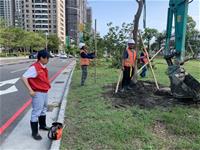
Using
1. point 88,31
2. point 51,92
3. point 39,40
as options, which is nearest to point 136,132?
point 51,92

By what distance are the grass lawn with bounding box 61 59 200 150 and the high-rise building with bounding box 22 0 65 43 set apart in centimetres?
12355

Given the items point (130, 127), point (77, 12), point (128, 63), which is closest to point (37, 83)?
point (130, 127)

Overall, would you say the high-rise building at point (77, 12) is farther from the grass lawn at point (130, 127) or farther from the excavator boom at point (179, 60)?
the grass lawn at point (130, 127)

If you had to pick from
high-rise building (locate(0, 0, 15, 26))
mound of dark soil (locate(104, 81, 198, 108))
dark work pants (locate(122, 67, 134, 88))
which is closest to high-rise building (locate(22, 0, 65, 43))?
high-rise building (locate(0, 0, 15, 26))

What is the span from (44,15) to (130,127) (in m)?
131

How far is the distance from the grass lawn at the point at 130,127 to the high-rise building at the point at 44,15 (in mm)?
123549

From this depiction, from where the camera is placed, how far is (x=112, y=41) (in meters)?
24.4

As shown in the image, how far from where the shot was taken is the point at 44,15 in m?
131

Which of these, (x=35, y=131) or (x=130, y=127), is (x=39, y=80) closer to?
(x=35, y=131)

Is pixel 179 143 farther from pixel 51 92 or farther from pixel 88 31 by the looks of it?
pixel 88 31

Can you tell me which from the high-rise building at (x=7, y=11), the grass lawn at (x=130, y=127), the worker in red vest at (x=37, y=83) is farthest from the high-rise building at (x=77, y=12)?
the worker in red vest at (x=37, y=83)

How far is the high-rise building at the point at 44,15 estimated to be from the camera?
419 feet

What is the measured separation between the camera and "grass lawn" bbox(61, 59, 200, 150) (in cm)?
479

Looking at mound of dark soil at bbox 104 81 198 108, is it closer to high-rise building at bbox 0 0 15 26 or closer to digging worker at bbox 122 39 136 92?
digging worker at bbox 122 39 136 92
